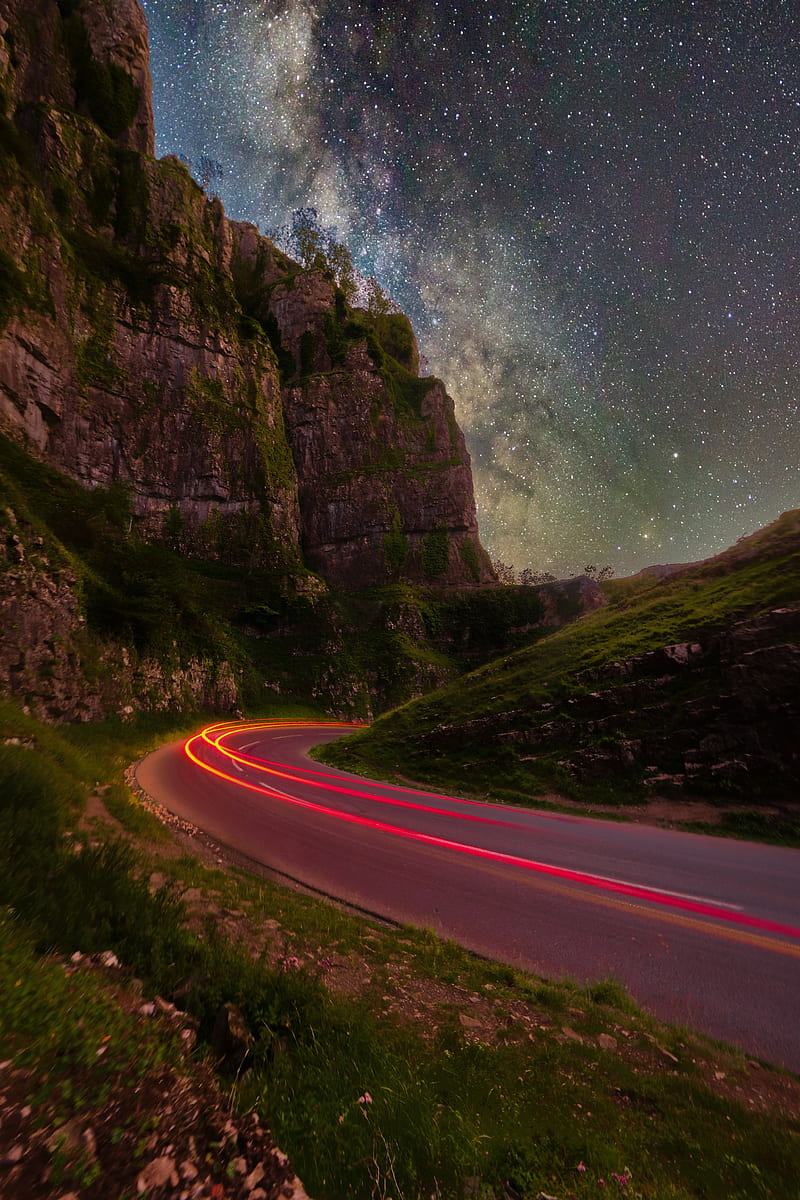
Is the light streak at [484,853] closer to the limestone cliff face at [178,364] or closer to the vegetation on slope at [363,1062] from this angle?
the vegetation on slope at [363,1062]

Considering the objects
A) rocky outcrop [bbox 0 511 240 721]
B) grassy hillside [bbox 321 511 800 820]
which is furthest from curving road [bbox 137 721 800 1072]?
rocky outcrop [bbox 0 511 240 721]

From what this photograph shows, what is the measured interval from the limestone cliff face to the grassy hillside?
30988mm

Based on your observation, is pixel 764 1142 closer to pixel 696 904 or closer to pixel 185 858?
pixel 696 904

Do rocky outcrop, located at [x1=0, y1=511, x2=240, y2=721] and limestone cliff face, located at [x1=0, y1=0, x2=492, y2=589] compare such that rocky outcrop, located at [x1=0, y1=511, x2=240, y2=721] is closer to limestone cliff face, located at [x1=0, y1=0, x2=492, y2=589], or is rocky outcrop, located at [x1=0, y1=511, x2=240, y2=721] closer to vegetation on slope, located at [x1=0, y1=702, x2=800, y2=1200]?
vegetation on slope, located at [x1=0, y1=702, x2=800, y2=1200]

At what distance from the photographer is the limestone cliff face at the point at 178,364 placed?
119 ft

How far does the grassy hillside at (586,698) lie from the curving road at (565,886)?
2819mm

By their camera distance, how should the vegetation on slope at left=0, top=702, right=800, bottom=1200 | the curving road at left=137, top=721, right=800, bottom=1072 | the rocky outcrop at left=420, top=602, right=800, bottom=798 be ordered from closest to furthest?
1. the vegetation on slope at left=0, top=702, right=800, bottom=1200
2. the curving road at left=137, top=721, right=800, bottom=1072
3. the rocky outcrop at left=420, top=602, right=800, bottom=798

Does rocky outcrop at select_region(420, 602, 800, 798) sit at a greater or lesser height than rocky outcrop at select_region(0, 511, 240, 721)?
lesser

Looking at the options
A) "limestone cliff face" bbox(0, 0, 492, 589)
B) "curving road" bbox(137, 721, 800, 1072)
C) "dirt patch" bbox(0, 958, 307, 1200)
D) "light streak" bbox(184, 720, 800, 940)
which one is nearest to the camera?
"dirt patch" bbox(0, 958, 307, 1200)

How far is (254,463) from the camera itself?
53969mm

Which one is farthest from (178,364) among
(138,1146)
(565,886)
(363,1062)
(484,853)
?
(138,1146)

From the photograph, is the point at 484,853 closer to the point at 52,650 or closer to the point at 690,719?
the point at 690,719

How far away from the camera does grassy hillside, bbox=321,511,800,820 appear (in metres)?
14.1

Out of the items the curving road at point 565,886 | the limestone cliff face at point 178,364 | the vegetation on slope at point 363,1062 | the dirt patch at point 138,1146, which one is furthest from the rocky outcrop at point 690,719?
the limestone cliff face at point 178,364
